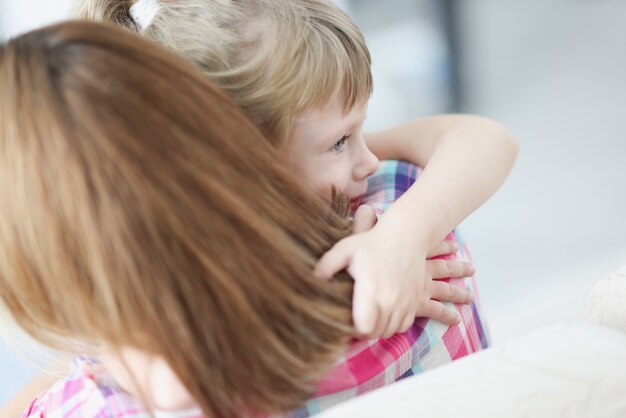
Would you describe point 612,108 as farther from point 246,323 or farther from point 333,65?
point 246,323

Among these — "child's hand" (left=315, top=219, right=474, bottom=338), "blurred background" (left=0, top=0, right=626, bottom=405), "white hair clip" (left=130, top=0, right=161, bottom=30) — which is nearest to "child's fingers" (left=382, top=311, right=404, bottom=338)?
"child's hand" (left=315, top=219, right=474, bottom=338)

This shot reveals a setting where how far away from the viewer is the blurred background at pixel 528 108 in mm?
2217

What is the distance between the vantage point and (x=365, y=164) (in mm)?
1029

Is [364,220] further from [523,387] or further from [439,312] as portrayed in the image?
[523,387]

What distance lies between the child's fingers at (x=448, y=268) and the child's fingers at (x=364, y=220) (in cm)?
8

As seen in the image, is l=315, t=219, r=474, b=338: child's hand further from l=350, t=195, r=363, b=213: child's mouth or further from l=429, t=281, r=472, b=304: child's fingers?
l=350, t=195, r=363, b=213: child's mouth

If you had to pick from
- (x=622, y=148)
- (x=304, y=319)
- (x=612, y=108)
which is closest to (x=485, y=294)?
(x=622, y=148)

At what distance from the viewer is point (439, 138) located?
1121mm

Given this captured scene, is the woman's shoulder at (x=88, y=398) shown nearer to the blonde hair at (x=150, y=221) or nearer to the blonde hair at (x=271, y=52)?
the blonde hair at (x=150, y=221)

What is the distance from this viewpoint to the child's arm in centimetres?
76

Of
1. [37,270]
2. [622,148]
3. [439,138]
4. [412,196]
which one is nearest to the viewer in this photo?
[37,270]

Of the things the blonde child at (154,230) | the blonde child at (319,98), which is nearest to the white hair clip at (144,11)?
the blonde child at (319,98)

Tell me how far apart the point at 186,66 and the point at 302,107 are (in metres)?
0.26

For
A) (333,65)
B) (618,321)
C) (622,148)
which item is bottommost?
(622,148)
